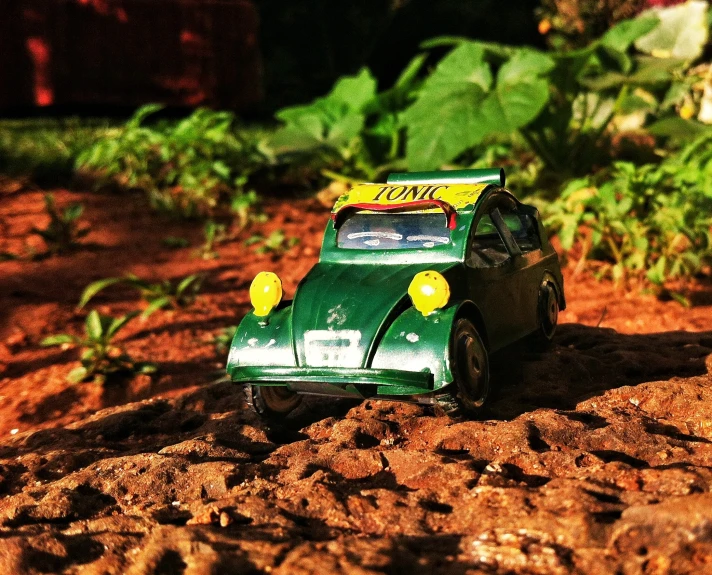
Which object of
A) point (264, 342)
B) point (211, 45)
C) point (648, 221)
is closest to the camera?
Result: point (264, 342)

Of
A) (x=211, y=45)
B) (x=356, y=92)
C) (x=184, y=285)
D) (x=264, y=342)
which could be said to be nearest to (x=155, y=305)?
(x=184, y=285)

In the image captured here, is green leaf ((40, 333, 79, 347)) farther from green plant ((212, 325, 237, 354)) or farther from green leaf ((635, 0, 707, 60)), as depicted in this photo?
green leaf ((635, 0, 707, 60))

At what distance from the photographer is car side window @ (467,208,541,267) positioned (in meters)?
3.49

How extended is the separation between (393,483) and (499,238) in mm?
1197

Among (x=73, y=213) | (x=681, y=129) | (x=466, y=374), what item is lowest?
(x=466, y=374)

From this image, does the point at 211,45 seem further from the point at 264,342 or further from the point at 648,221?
the point at 264,342

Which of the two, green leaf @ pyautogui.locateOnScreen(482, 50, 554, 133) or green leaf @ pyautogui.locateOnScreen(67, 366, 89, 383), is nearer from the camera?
green leaf @ pyautogui.locateOnScreen(67, 366, 89, 383)

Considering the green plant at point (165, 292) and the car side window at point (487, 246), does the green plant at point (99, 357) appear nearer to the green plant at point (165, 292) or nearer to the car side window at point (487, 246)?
the green plant at point (165, 292)

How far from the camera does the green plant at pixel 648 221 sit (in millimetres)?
5000

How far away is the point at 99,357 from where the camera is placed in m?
4.46

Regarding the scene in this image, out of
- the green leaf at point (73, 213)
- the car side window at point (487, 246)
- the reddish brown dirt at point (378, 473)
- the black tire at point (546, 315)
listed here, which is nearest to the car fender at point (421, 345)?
the reddish brown dirt at point (378, 473)

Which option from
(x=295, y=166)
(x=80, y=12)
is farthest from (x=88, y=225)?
(x=80, y=12)

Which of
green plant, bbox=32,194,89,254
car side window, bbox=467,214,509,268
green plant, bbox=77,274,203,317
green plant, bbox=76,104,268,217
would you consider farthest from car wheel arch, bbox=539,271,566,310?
green plant, bbox=76,104,268,217

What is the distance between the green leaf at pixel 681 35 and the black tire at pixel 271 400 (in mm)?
5424
